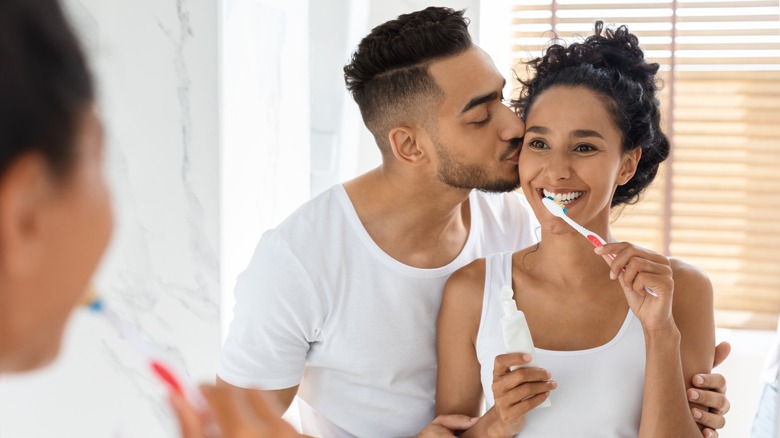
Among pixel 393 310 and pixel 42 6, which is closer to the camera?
pixel 42 6

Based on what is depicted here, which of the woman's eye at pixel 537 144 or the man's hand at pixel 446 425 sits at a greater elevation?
the woman's eye at pixel 537 144

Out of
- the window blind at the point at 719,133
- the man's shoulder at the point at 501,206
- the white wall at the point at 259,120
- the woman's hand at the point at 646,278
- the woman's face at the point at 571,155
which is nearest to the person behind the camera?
the woman's hand at the point at 646,278

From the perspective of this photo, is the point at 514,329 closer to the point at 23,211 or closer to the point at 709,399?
the point at 709,399

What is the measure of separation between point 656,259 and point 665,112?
1.23 meters

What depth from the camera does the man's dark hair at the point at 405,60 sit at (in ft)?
4.86

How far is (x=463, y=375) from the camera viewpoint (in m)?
1.36

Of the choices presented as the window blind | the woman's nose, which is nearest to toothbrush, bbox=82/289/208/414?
the woman's nose

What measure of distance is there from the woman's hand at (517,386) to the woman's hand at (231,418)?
695 mm

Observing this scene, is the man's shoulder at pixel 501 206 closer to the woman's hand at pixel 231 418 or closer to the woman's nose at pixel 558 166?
the woman's nose at pixel 558 166

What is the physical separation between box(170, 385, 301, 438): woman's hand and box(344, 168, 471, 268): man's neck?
944mm

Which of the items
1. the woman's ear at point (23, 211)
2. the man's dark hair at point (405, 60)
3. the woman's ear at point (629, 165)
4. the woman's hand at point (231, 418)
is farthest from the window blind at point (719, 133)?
the woman's ear at point (23, 211)

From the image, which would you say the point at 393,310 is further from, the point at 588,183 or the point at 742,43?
the point at 742,43

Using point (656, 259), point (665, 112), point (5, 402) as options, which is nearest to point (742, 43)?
point (665, 112)

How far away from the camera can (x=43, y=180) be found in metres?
0.40
